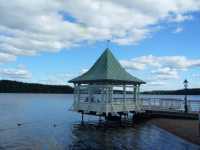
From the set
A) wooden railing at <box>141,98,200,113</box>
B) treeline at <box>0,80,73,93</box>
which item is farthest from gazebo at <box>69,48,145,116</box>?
treeline at <box>0,80,73,93</box>

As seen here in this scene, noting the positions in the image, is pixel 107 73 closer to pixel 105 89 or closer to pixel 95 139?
pixel 105 89

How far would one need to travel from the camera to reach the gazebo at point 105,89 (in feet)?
88.6

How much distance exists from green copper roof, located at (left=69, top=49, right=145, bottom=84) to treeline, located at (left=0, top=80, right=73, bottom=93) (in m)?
128

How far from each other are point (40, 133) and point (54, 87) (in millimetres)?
156635

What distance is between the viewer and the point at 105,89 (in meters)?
27.2

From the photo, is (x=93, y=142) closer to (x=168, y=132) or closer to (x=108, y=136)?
(x=108, y=136)

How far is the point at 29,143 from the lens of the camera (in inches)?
801

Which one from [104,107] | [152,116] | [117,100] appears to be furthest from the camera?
[152,116]

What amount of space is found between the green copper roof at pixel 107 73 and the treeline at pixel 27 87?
128 m

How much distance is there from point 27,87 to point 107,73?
498ft

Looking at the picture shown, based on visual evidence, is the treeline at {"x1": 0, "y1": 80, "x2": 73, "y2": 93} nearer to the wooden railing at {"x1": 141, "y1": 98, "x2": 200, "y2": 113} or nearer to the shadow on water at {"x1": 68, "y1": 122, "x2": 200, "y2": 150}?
the wooden railing at {"x1": 141, "y1": 98, "x2": 200, "y2": 113}

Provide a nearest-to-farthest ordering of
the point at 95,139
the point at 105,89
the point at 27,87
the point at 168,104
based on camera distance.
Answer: the point at 95,139
the point at 105,89
the point at 168,104
the point at 27,87

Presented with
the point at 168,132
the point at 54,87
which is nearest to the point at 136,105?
the point at 168,132

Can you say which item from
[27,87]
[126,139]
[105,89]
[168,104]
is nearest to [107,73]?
[105,89]
